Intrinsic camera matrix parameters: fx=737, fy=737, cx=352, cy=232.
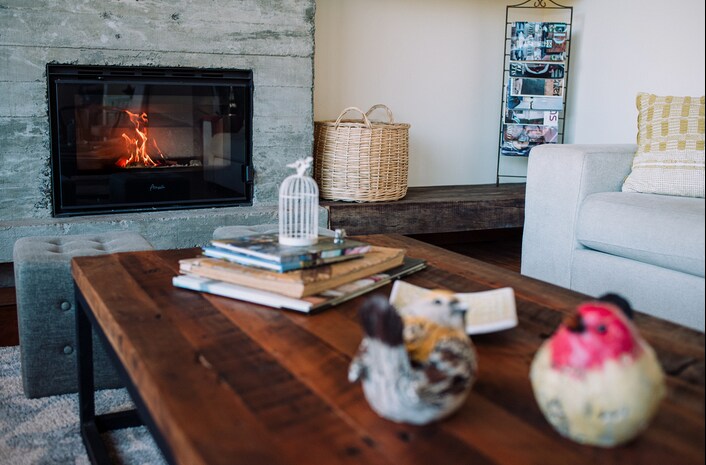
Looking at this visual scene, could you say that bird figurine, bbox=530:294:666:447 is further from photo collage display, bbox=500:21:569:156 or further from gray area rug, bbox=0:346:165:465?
photo collage display, bbox=500:21:569:156

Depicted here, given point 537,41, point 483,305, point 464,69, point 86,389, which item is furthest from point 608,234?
point 464,69

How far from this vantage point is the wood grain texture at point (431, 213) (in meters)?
3.34

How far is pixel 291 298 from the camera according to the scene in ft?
4.02

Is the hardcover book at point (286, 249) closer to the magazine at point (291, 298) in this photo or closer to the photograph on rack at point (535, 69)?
the magazine at point (291, 298)

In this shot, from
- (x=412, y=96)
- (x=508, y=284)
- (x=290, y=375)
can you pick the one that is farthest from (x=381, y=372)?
(x=412, y=96)

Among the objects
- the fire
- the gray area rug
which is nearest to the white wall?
the fire

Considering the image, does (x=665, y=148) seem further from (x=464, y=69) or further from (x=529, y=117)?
(x=464, y=69)

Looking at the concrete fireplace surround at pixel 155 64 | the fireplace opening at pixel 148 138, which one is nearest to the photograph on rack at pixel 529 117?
the concrete fireplace surround at pixel 155 64

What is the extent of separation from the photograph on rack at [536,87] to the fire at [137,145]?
1.94 meters

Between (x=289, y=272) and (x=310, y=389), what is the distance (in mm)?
419

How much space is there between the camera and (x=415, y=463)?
712 millimetres

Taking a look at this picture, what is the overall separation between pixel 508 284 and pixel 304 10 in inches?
86.1

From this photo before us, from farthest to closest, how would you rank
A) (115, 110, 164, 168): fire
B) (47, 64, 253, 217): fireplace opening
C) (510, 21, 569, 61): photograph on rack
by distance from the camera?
(510, 21, 569, 61): photograph on rack
(115, 110, 164, 168): fire
(47, 64, 253, 217): fireplace opening

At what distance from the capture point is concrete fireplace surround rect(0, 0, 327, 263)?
2.81 metres
